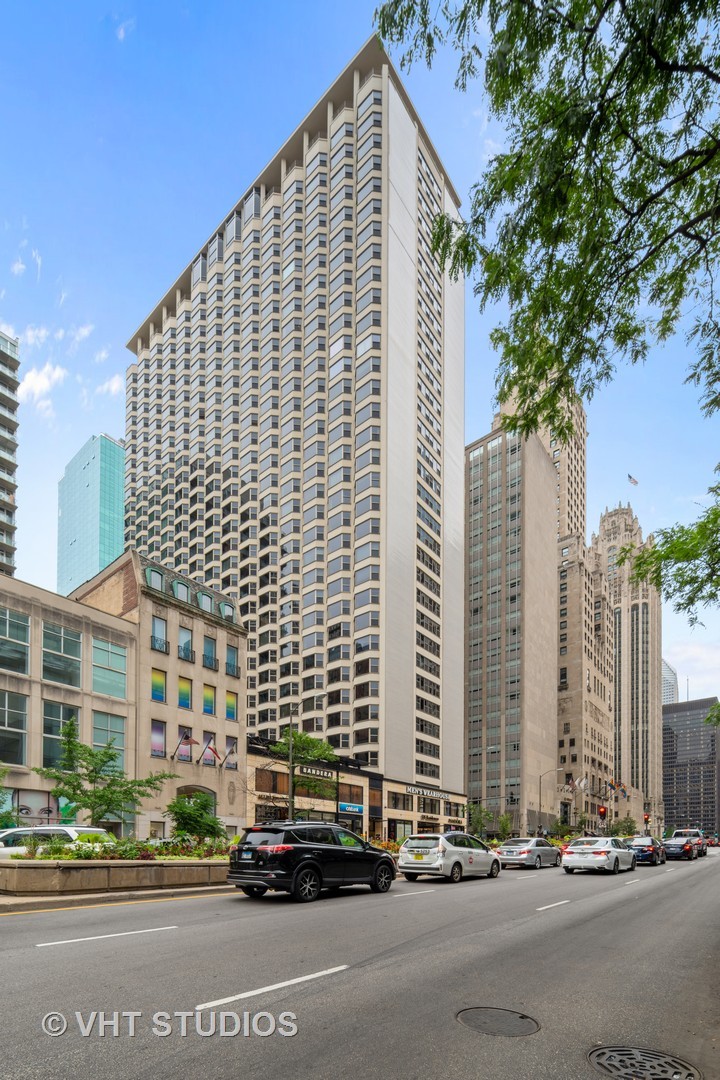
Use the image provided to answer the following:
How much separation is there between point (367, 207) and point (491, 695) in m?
76.4

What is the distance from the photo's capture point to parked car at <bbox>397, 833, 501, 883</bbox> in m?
22.6

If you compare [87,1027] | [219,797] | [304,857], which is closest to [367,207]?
[219,797]

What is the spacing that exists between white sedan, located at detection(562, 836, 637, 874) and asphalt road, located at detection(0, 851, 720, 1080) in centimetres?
1464

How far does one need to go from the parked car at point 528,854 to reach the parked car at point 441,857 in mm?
8446

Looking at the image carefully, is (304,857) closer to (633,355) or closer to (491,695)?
(633,355)

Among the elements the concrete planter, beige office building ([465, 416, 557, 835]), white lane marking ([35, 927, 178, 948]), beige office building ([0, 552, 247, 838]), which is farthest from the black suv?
beige office building ([465, 416, 557, 835])

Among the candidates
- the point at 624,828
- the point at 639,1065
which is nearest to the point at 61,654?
the point at 639,1065

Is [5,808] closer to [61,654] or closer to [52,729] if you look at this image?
[52,729]

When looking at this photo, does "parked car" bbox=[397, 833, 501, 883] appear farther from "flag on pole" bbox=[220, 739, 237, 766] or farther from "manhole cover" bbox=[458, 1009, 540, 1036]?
"flag on pole" bbox=[220, 739, 237, 766]

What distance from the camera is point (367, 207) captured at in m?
91.8

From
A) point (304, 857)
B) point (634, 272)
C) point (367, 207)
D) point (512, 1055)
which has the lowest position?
point (304, 857)

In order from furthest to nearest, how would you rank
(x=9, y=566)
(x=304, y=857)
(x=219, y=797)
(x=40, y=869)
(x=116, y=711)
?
(x=9, y=566)
(x=219, y=797)
(x=116, y=711)
(x=304, y=857)
(x=40, y=869)

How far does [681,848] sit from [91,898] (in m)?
38.5

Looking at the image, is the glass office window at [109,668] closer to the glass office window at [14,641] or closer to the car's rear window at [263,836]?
the glass office window at [14,641]
